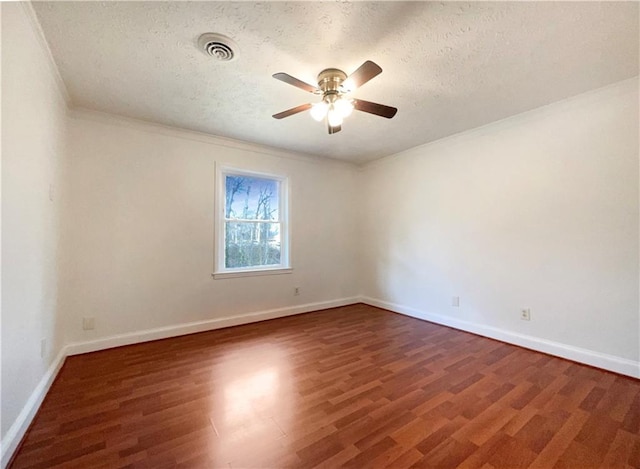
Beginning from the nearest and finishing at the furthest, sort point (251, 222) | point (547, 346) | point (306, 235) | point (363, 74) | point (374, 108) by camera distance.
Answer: point (363, 74), point (374, 108), point (547, 346), point (251, 222), point (306, 235)

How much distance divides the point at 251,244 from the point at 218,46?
252 cm

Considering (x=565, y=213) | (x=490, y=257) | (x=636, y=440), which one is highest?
(x=565, y=213)

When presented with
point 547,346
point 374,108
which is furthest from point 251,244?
point 547,346

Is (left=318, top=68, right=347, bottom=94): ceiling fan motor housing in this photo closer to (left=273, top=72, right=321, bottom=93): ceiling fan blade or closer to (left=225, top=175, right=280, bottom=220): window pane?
(left=273, top=72, right=321, bottom=93): ceiling fan blade

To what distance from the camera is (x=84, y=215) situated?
111 inches

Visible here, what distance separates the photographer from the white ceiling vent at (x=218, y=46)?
5.96 ft

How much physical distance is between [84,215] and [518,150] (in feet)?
14.8

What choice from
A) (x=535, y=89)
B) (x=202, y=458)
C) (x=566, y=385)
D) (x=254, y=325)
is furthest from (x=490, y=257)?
(x=202, y=458)

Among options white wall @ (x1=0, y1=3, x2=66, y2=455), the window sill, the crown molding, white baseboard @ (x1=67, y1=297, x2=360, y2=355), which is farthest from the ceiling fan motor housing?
white baseboard @ (x1=67, y1=297, x2=360, y2=355)

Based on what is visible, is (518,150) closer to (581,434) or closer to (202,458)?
(581,434)

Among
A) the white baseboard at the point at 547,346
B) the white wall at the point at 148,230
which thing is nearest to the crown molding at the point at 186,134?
the white wall at the point at 148,230

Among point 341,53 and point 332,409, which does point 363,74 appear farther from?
point 332,409

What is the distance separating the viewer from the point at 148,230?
10.3ft

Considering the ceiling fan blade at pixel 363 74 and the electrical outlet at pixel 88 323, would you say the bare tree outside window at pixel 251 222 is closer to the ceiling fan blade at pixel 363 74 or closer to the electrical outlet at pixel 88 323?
the electrical outlet at pixel 88 323
